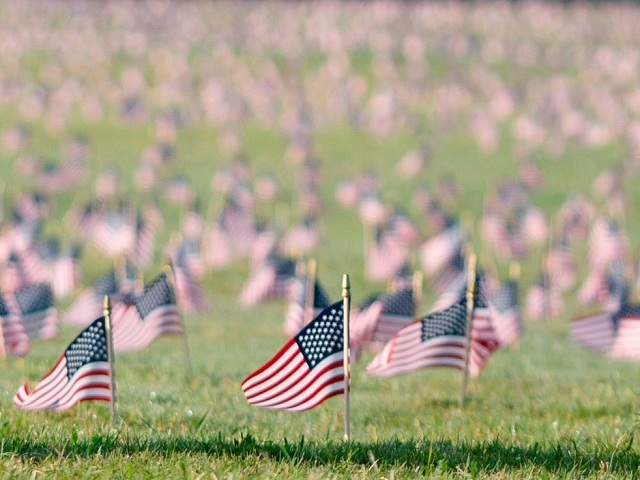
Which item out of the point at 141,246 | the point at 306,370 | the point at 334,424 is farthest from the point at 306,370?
the point at 141,246

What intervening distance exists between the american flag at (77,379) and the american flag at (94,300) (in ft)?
33.3

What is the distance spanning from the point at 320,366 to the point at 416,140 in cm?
4257

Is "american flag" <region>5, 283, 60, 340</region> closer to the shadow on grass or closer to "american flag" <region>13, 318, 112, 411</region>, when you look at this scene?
"american flag" <region>13, 318, 112, 411</region>

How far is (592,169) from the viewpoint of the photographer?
49.8 meters

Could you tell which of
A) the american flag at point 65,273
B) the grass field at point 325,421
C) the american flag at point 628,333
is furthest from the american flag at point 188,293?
the american flag at point 628,333

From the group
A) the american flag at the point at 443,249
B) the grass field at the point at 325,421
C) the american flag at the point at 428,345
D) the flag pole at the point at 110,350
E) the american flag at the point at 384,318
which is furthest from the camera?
the american flag at the point at 443,249

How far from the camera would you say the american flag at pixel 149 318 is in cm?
1496

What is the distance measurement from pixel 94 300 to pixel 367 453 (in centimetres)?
1318

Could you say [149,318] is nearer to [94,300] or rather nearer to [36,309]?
[36,309]

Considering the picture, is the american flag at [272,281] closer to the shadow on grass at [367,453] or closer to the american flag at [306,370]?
the american flag at [306,370]

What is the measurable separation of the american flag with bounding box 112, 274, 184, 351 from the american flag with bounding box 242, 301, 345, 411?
4.48 metres

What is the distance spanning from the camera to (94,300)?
22109mm

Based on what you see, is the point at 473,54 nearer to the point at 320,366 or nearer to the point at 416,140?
the point at 416,140

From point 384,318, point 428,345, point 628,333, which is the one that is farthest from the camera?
point 628,333
